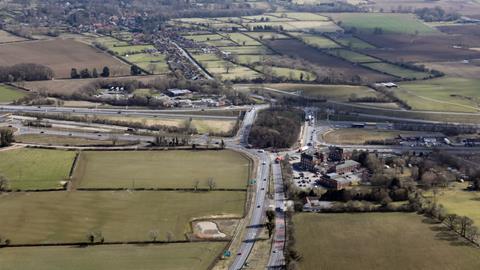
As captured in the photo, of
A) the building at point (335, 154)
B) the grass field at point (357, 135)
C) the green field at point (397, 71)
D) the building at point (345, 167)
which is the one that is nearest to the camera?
the building at point (345, 167)

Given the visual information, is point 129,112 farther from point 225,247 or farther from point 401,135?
point 225,247

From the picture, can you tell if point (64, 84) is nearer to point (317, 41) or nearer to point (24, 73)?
point (24, 73)

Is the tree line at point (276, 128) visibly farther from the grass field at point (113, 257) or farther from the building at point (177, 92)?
the grass field at point (113, 257)

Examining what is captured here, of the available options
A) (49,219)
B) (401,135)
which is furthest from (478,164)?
(49,219)

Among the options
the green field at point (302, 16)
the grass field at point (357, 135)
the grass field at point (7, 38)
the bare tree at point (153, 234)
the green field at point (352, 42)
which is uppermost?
the green field at point (302, 16)

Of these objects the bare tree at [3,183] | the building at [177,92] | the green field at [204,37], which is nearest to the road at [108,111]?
the building at [177,92]

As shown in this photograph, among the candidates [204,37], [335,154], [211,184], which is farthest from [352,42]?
[211,184]
